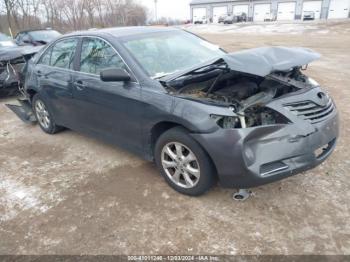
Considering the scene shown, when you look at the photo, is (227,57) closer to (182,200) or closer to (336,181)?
(182,200)

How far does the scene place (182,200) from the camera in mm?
3174

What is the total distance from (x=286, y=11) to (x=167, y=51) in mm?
55194

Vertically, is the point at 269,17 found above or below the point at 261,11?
below

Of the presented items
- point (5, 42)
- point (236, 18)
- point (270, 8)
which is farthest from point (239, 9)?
point (5, 42)

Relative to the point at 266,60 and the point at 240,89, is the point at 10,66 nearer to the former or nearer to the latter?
the point at 240,89

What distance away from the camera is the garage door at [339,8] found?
156 feet

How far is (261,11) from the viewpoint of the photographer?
178 feet

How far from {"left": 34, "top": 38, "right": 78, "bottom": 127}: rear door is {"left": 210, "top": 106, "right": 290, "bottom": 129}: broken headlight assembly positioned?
2.40m

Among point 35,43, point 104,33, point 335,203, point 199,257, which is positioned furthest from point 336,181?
point 35,43

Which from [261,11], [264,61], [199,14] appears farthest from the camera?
[199,14]

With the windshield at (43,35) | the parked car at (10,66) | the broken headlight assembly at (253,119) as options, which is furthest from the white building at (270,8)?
the broken headlight assembly at (253,119)

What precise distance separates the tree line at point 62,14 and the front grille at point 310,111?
1081 inches

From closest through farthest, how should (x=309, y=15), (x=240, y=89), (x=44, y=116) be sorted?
(x=240, y=89), (x=44, y=116), (x=309, y=15)

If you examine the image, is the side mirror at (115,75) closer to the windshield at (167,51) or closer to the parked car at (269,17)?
the windshield at (167,51)
